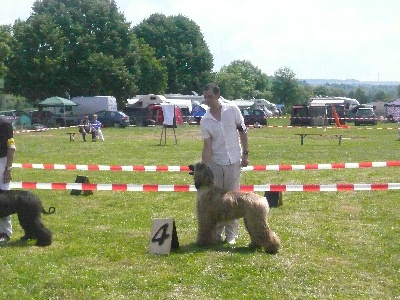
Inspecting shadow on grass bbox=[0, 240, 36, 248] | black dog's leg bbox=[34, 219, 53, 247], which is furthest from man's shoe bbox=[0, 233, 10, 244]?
black dog's leg bbox=[34, 219, 53, 247]

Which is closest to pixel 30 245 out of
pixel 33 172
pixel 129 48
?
pixel 33 172

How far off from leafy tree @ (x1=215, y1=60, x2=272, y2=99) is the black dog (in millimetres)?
97761

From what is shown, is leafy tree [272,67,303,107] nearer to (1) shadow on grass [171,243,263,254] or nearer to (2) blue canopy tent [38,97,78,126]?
(2) blue canopy tent [38,97,78,126]

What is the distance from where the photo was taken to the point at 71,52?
62.9m

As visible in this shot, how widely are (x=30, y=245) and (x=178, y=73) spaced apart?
77.6 m

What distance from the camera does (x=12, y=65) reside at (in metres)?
61.3

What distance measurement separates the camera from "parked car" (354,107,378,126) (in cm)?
5706

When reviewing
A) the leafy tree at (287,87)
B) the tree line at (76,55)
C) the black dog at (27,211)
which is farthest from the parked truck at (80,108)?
the leafy tree at (287,87)

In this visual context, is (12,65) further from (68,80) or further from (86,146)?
(86,146)

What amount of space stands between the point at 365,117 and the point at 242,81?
67.4m

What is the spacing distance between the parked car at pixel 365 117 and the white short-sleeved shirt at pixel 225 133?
162 ft

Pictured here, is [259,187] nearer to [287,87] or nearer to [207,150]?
[207,150]

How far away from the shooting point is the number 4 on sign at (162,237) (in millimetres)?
8102

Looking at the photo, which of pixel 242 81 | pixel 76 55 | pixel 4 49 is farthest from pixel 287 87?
pixel 4 49
